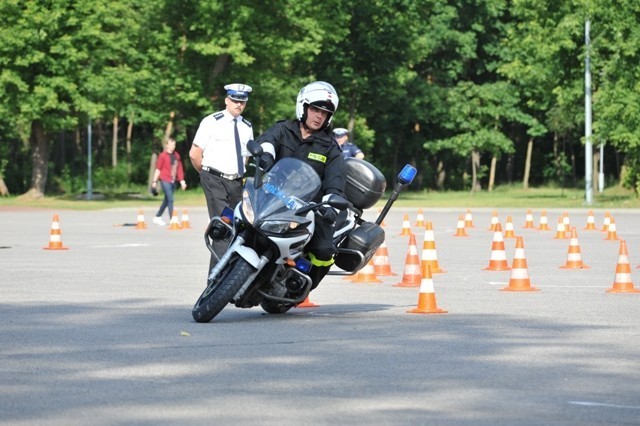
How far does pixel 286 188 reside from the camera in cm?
1173

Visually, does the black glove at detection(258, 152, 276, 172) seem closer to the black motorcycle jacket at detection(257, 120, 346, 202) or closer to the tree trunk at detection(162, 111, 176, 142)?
the black motorcycle jacket at detection(257, 120, 346, 202)

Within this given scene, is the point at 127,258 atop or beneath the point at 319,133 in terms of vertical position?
beneath

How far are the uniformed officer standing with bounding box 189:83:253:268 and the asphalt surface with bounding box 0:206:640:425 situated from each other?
1087 millimetres

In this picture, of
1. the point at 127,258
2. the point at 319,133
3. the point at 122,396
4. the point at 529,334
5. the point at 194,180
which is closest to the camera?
the point at 122,396

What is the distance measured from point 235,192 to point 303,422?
7.78 metres

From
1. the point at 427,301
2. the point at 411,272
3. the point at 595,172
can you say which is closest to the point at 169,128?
the point at 595,172

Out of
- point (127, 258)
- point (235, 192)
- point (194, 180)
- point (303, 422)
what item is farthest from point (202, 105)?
point (303, 422)

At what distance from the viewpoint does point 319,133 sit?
12.5 metres

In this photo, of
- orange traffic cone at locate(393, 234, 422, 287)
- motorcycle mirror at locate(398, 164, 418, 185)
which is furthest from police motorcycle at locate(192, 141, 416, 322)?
orange traffic cone at locate(393, 234, 422, 287)

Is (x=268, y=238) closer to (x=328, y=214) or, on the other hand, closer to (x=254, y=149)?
(x=328, y=214)

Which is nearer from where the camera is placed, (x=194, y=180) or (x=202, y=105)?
(x=202, y=105)

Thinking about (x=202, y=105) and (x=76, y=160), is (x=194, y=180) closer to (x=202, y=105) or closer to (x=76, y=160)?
(x=76, y=160)

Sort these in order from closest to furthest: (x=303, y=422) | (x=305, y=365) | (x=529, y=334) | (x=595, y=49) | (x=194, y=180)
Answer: (x=303, y=422) → (x=305, y=365) → (x=529, y=334) → (x=595, y=49) → (x=194, y=180)

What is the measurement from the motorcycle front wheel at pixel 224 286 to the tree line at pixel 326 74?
1406 inches
